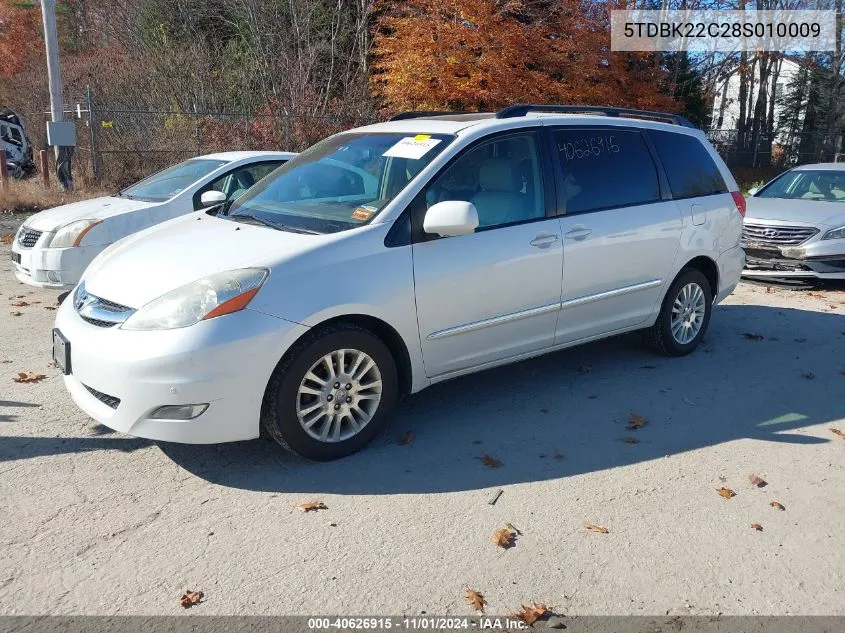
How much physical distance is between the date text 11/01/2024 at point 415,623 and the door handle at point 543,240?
2.59 m

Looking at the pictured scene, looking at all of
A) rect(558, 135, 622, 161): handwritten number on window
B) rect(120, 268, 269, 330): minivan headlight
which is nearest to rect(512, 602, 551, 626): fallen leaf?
rect(120, 268, 269, 330): minivan headlight

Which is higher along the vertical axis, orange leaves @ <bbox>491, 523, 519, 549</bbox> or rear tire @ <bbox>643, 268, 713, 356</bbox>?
rear tire @ <bbox>643, 268, 713, 356</bbox>

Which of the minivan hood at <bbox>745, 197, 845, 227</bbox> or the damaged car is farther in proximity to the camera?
the damaged car

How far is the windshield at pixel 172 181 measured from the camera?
26.5 feet

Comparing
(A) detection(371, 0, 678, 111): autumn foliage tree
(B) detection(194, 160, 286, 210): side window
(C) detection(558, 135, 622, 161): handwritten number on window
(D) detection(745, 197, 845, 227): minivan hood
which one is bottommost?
(D) detection(745, 197, 845, 227): minivan hood

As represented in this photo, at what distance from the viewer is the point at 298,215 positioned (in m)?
4.71

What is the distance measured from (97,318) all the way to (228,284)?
77 cm

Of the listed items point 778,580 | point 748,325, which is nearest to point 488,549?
point 778,580

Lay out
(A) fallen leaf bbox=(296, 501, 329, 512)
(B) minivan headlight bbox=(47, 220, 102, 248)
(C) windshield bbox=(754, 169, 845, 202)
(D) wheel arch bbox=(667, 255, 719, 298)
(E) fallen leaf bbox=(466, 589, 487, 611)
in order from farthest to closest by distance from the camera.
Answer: (C) windshield bbox=(754, 169, 845, 202)
(B) minivan headlight bbox=(47, 220, 102, 248)
(D) wheel arch bbox=(667, 255, 719, 298)
(A) fallen leaf bbox=(296, 501, 329, 512)
(E) fallen leaf bbox=(466, 589, 487, 611)

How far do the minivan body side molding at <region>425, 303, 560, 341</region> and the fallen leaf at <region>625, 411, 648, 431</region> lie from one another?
0.86 m

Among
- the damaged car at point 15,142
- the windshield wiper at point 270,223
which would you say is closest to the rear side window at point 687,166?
the windshield wiper at point 270,223

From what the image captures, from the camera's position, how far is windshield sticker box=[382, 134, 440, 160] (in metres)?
4.79

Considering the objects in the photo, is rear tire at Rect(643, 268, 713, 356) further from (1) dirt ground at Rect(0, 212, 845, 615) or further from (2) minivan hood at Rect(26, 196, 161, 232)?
(2) minivan hood at Rect(26, 196, 161, 232)

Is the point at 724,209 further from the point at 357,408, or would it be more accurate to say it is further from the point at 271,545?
the point at 271,545
